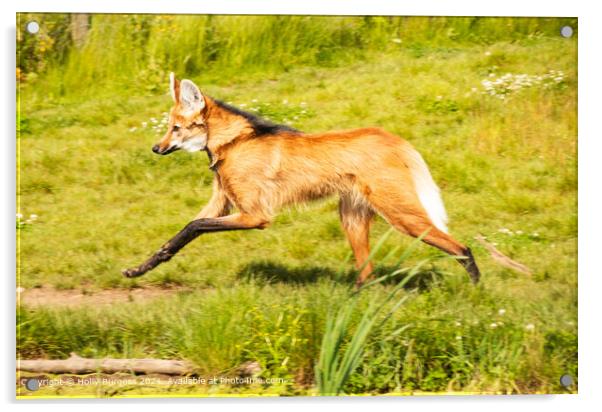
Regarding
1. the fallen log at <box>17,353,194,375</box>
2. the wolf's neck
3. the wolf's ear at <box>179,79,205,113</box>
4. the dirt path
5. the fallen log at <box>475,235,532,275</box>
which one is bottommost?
the fallen log at <box>17,353,194,375</box>

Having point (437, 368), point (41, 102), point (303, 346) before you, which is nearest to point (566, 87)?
point (437, 368)

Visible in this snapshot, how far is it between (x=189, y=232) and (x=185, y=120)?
26.3 inches

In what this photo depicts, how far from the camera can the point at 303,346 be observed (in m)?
4.62

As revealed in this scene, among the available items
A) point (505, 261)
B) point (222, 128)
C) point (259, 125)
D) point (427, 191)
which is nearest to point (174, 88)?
point (222, 128)

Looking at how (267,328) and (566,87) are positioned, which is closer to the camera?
(267,328)

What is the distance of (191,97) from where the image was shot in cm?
499

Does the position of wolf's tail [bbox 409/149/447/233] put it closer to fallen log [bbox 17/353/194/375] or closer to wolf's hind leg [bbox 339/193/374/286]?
wolf's hind leg [bbox 339/193/374/286]

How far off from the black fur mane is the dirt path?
103cm

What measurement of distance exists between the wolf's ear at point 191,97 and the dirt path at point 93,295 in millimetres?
1065

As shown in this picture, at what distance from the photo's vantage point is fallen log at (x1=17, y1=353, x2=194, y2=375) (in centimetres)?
460

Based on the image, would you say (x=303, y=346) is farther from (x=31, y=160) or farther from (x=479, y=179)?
(x=31, y=160)

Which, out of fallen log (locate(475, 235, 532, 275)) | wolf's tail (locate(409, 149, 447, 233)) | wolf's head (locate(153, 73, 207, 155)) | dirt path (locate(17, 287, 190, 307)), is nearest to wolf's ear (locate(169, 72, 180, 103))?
wolf's head (locate(153, 73, 207, 155))

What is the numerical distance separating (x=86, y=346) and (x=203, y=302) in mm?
687

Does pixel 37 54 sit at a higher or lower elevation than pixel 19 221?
higher
